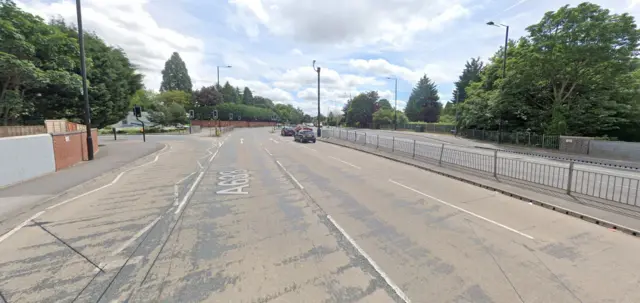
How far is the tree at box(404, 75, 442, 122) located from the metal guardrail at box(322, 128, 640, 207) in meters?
58.1

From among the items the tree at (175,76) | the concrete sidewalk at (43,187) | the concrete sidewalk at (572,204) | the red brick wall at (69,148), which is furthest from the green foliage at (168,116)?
the concrete sidewalk at (572,204)

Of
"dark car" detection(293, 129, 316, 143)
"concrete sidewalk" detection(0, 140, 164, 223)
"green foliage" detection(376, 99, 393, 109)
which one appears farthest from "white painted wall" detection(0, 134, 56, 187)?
"green foliage" detection(376, 99, 393, 109)

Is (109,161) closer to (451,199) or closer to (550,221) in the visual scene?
(451,199)

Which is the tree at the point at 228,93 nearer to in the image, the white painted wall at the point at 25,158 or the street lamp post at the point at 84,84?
the street lamp post at the point at 84,84

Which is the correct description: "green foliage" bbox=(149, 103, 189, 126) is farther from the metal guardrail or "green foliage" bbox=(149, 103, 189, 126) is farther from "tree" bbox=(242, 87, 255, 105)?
"tree" bbox=(242, 87, 255, 105)

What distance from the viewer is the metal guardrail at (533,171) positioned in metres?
7.59

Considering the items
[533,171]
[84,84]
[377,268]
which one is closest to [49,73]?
[84,84]

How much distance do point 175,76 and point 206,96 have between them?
2434 cm

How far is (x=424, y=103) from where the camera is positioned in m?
77.1

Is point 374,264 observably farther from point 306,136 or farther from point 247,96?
point 247,96

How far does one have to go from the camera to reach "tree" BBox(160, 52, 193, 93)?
8662 cm

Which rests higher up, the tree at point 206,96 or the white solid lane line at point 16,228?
the tree at point 206,96

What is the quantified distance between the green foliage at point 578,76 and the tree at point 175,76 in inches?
3406

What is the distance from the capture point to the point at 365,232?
5207 millimetres
